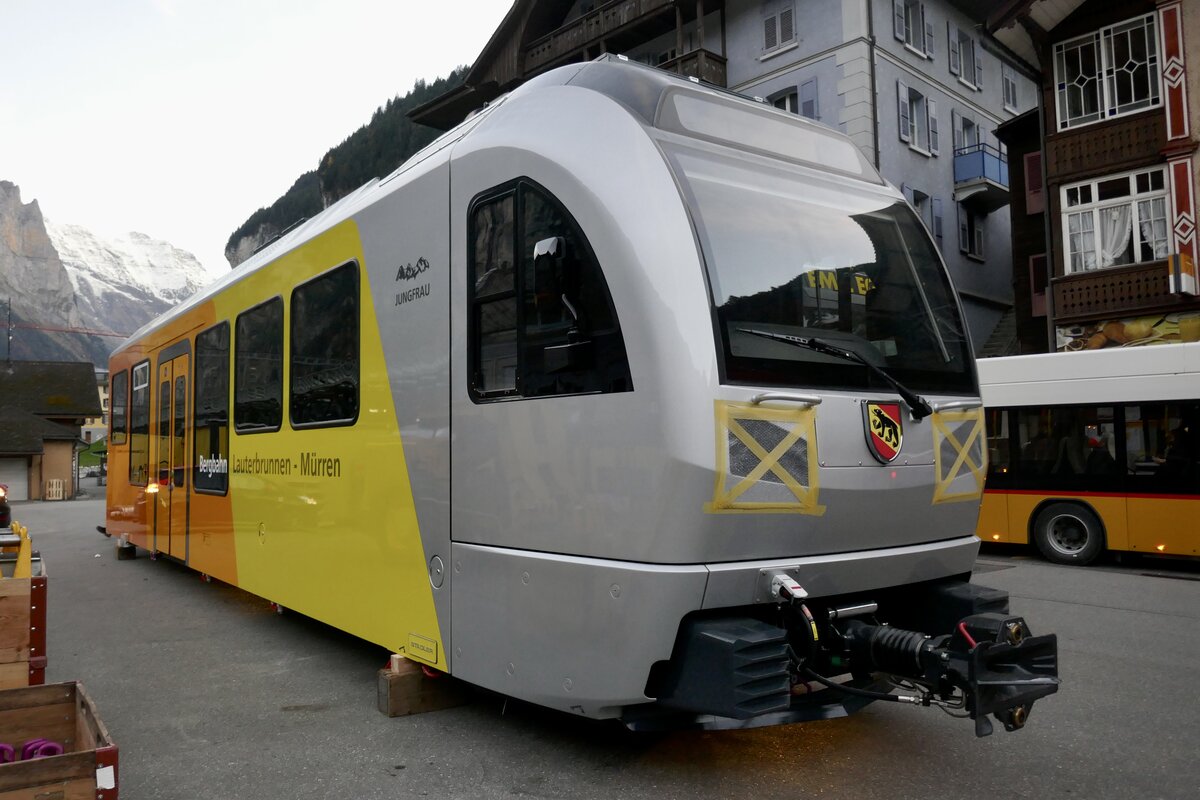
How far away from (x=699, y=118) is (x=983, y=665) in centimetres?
259

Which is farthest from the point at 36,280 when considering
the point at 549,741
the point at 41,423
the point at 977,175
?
the point at 549,741

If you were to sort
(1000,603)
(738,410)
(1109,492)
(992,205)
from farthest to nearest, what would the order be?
(992,205) → (1109,492) → (1000,603) → (738,410)

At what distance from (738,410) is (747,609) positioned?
2.81 feet

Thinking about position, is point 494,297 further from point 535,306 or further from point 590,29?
point 590,29

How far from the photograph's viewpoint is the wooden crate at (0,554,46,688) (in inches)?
188

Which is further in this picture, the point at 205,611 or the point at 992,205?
the point at 992,205

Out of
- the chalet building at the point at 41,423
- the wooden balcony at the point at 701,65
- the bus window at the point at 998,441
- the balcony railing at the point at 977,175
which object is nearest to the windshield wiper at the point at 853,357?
the bus window at the point at 998,441

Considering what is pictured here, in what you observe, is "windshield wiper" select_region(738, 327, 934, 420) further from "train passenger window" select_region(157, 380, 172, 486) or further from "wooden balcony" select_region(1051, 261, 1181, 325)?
"wooden balcony" select_region(1051, 261, 1181, 325)

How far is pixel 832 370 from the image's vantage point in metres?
4.04

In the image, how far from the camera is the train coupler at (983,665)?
3.50m

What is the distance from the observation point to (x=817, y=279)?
4215mm

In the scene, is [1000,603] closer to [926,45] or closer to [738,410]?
[738,410]

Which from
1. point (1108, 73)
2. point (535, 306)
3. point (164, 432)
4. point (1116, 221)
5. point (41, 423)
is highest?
point (1108, 73)

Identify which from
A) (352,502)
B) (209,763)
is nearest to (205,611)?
(352,502)
